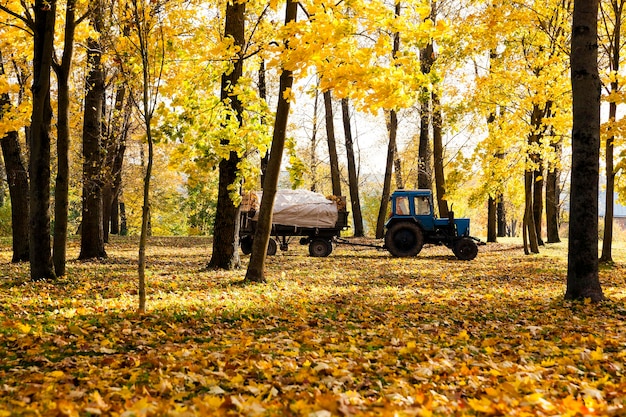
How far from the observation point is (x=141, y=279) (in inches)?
270

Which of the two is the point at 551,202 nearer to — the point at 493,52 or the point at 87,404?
the point at 493,52

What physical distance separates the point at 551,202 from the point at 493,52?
8.39 m

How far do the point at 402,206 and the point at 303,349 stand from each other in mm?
13290

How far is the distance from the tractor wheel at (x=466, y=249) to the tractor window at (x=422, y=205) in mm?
1518

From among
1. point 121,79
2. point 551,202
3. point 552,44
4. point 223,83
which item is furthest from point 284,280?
point 551,202

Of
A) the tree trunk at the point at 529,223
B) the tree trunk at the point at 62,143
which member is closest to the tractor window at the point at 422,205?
the tree trunk at the point at 529,223

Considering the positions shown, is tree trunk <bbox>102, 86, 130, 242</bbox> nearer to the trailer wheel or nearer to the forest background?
the forest background

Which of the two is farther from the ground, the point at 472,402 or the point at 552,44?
the point at 552,44

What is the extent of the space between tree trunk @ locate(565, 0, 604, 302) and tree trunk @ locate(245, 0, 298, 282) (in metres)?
4.56

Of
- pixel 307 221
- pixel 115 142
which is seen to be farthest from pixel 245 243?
pixel 115 142

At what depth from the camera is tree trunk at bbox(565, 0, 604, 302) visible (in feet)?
26.4

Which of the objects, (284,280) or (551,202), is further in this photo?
(551,202)

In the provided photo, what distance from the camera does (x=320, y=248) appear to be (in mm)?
17922

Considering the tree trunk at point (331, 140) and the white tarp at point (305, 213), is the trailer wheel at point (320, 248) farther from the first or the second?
the tree trunk at point (331, 140)
